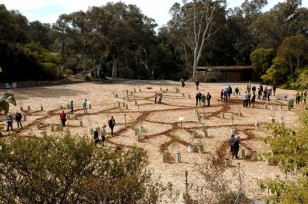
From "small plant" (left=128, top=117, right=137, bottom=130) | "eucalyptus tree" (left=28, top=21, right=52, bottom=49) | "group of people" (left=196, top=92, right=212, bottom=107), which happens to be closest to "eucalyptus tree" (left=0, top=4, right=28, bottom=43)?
"small plant" (left=128, top=117, right=137, bottom=130)

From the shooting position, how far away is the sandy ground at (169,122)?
18.2 meters

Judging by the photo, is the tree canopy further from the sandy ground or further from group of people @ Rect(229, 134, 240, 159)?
group of people @ Rect(229, 134, 240, 159)

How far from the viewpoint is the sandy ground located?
1816 cm

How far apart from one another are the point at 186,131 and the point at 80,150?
16.2 meters

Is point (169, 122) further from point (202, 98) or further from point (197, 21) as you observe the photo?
point (197, 21)

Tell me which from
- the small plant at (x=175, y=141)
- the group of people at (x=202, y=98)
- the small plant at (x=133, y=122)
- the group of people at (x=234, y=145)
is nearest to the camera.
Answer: the group of people at (x=234, y=145)

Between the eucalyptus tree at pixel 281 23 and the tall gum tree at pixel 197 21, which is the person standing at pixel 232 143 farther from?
the eucalyptus tree at pixel 281 23

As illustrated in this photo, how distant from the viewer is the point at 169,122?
28562 millimetres

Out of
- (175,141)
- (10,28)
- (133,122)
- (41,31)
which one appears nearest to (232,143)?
(175,141)

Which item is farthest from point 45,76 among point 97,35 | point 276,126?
point 276,126

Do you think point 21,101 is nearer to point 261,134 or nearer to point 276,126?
point 261,134

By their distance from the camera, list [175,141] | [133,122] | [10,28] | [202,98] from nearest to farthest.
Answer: [175,141]
[133,122]
[202,98]
[10,28]

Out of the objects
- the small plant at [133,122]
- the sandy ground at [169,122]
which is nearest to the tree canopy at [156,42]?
the sandy ground at [169,122]

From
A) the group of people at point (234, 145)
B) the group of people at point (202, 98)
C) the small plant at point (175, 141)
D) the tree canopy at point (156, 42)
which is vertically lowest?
the small plant at point (175, 141)
